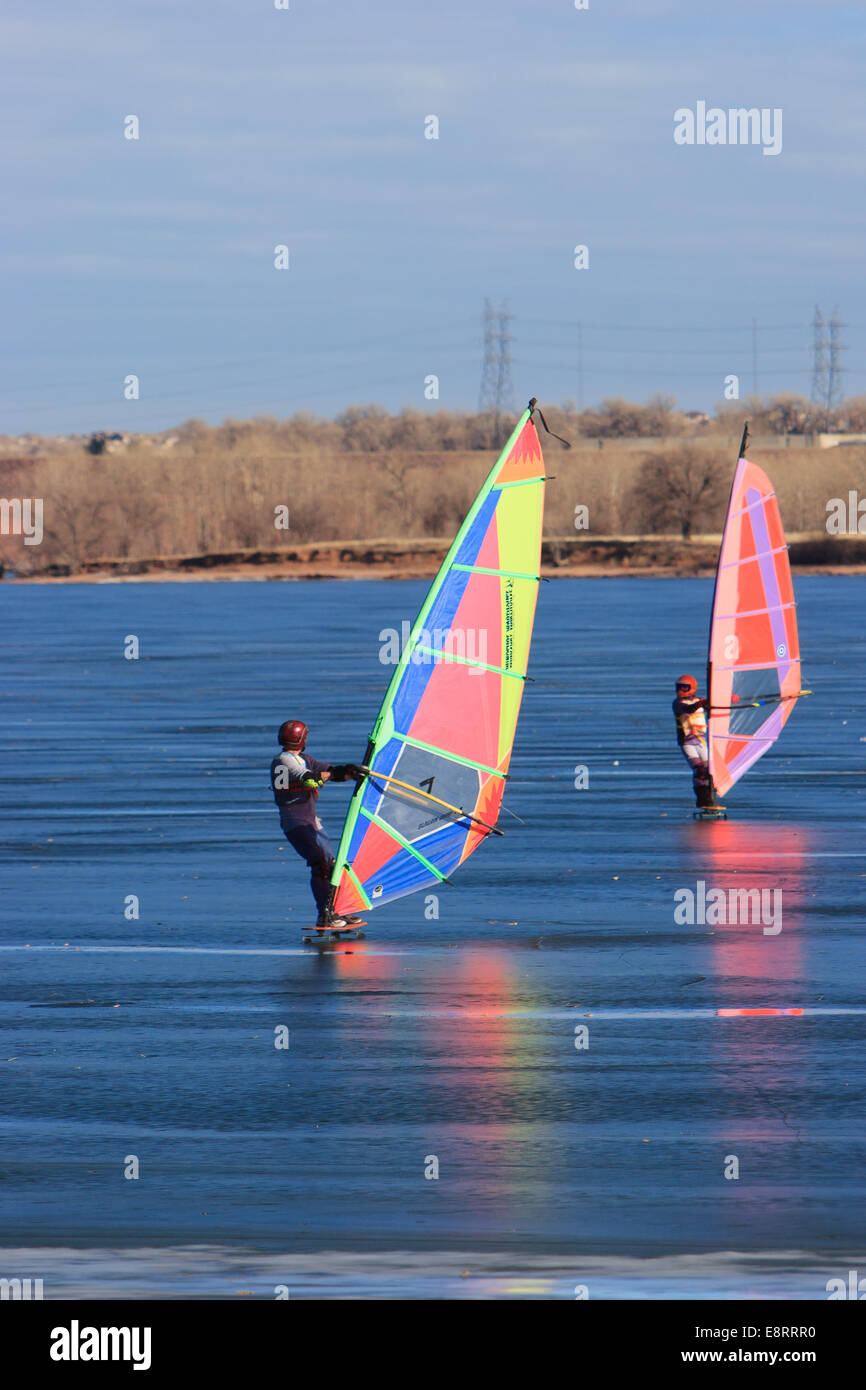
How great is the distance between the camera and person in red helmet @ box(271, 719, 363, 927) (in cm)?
1359

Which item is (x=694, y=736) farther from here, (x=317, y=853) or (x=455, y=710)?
(x=317, y=853)

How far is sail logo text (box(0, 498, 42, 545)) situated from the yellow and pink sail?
105 m

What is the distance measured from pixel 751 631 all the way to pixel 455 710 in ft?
29.1

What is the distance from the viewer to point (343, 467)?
156000mm

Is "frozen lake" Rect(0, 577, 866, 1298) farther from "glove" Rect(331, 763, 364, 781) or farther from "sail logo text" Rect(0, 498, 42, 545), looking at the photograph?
"sail logo text" Rect(0, 498, 42, 545)

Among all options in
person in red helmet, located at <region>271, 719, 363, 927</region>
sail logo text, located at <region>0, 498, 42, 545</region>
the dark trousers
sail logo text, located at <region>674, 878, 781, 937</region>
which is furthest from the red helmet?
sail logo text, located at <region>0, 498, 42, 545</region>

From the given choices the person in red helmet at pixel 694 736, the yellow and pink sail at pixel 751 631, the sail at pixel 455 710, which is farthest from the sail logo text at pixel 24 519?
the sail at pixel 455 710

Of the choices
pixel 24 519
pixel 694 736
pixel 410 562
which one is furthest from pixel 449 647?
pixel 24 519

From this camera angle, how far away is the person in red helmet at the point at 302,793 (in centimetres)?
1359

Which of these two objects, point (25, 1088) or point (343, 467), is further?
point (343, 467)
